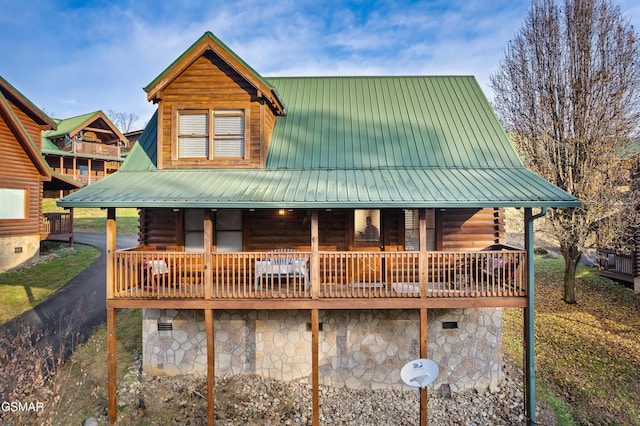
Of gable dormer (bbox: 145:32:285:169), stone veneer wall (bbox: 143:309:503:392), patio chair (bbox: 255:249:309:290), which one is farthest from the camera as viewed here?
gable dormer (bbox: 145:32:285:169)

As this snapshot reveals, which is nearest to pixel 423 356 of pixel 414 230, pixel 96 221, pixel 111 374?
pixel 414 230

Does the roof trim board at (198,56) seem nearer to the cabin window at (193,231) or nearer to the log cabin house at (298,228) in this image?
the log cabin house at (298,228)

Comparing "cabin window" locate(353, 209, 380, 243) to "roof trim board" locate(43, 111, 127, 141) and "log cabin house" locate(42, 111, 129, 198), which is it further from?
→ "roof trim board" locate(43, 111, 127, 141)

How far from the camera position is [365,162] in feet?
32.4

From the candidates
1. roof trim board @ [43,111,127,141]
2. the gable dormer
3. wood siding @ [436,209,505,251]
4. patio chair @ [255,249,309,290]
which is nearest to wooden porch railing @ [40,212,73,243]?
the gable dormer

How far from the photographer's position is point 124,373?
31.5 feet

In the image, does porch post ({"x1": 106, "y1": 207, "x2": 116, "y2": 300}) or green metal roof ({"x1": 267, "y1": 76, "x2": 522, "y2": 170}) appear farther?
green metal roof ({"x1": 267, "y1": 76, "x2": 522, "y2": 170})

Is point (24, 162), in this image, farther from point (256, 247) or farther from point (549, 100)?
point (549, 100)

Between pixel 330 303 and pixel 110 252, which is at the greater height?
pixel 110 252

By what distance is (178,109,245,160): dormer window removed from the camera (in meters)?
9.82

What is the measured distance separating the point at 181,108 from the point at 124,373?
25.6 ft

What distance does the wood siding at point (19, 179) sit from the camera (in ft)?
51.6

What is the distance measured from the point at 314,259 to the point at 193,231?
4277 millimetres

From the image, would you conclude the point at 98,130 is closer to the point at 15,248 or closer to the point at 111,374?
the point at 15,248
